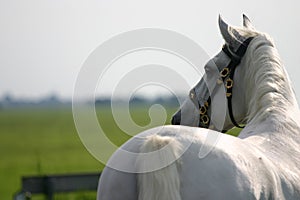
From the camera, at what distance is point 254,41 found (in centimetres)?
537

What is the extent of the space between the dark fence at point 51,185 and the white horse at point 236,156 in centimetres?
379

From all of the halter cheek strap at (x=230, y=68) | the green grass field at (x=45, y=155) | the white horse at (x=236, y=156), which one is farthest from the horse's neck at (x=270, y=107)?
the green grass field at (x=45, y=155)

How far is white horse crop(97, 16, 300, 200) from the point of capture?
371cm

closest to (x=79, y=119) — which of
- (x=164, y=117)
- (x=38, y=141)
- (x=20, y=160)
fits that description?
(x=164, y=117)

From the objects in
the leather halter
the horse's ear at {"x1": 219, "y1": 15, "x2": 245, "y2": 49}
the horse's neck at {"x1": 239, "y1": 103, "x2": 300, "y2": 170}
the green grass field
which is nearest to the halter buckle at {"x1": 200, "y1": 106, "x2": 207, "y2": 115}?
the leather halter

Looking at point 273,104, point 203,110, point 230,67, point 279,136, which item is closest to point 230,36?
point 230,67

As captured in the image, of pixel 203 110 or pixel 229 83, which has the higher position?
pixel 229 83

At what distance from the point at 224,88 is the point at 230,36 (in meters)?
0.39

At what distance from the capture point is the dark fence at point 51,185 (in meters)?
8.49

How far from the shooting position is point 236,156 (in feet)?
12.7

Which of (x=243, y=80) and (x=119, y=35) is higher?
(x=119, y=35)

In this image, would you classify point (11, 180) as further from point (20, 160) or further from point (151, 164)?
point (151, 164)

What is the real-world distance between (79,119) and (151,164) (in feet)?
3.25

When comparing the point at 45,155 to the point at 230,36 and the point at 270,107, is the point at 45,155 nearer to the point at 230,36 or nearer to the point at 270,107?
the point at 230,36
